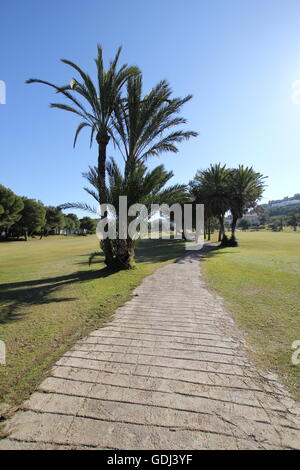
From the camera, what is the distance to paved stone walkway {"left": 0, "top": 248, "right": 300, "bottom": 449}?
6.64 ft

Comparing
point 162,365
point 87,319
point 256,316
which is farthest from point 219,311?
point 87,319

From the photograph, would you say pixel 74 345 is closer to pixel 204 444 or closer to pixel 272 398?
pixel 204 444

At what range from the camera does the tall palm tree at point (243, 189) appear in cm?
2417

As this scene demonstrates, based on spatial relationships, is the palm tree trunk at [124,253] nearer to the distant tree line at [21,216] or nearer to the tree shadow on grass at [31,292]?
the tree shadow on grass at [31,292]

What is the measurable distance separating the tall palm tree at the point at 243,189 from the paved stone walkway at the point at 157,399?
22.9m

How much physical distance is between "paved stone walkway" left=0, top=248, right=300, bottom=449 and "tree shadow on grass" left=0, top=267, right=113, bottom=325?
3.05 m

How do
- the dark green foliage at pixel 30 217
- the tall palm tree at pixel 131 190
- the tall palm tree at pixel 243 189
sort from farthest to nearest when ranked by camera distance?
1. the dark green foliage at pixel 30 217
2. the tall palm tree at pixel 243 189
3. the tall palm tree at pixel 131 190

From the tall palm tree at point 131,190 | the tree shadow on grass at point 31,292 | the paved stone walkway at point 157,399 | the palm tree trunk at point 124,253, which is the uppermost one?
the tall palm tree at point 131,190

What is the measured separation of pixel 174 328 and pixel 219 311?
1.61 metres

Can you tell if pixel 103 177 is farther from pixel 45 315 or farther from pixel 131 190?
pixel 45 315

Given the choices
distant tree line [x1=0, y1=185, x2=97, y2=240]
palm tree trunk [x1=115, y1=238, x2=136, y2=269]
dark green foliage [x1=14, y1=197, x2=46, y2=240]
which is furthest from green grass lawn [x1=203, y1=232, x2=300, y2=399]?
dark green foliage [x1=14, y1=197, x2=46, y2=240]

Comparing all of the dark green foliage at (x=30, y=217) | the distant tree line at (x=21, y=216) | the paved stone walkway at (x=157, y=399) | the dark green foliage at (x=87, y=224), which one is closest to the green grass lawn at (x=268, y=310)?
the paved stone walkway at (x=157, y=399)

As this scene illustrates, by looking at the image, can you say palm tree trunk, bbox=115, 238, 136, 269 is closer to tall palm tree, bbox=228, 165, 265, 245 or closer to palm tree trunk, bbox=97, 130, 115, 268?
palm tree trunk, bbox=97, 130, 115, 268

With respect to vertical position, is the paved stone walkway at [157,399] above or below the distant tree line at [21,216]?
below
